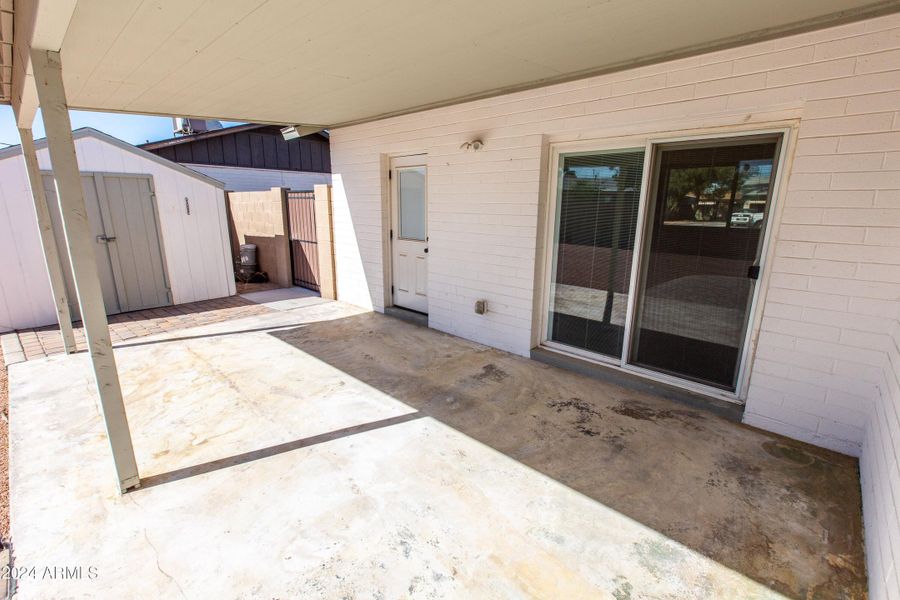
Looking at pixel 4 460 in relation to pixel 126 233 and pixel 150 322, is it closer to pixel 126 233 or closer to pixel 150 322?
pixel 150 322

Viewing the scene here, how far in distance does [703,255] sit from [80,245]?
3782 mm

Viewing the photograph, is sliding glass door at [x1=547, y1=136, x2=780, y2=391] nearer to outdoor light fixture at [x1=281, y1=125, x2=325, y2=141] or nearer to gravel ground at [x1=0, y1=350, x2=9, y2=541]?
outdoor light fixture at [x1=281, y1=125, x2=325, y2=141]

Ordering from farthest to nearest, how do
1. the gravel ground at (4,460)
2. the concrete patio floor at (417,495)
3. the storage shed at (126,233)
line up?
the storage shed at (126,233) → the gravel ground at (4,460) → the concrete patio floor at (417,495)

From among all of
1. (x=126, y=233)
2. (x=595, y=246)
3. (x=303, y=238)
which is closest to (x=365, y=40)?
(x=595, y=246)

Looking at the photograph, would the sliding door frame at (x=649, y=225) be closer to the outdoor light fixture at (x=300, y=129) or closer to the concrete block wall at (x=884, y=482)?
the concrete block wall at (x=884, y=482)

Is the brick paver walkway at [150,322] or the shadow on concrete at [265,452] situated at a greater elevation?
the brick paver walkway at [150,322]

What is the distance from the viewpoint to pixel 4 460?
2518 millimetres

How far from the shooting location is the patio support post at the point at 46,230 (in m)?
3.53

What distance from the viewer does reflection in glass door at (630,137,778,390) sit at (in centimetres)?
281

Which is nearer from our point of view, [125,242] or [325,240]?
[125,242]

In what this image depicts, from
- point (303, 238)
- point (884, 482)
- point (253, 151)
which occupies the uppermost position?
point (253, 151)

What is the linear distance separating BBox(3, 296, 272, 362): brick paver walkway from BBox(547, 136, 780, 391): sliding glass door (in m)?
4.42

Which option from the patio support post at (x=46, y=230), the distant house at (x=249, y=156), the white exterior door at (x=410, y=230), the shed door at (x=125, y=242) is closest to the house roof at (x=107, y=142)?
the shed door at (x=125, y=242)

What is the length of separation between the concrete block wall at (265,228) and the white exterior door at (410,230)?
2996 mm
